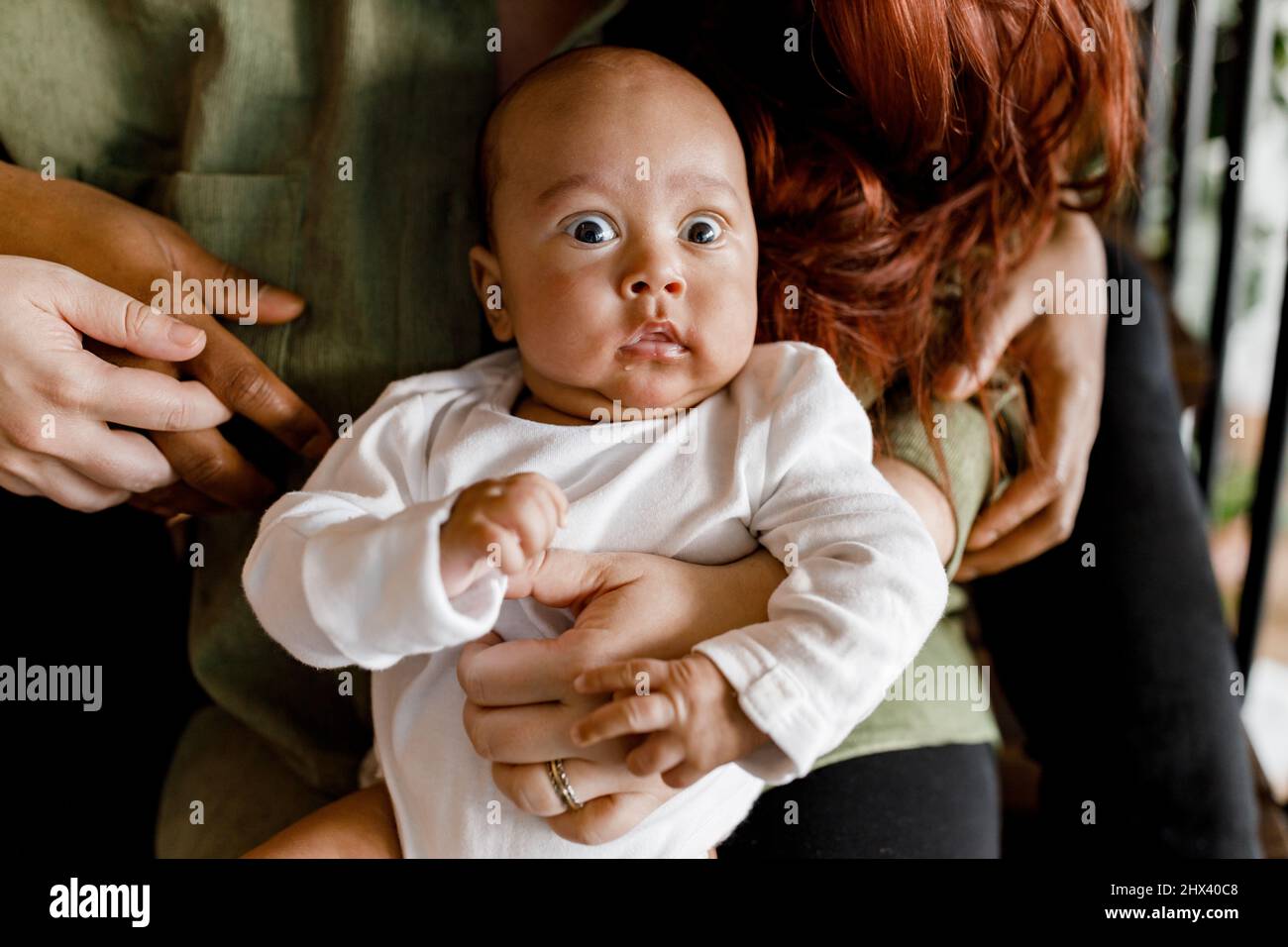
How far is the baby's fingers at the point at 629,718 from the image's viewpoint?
681 millimetres

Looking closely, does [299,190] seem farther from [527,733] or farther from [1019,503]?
[1019,503]

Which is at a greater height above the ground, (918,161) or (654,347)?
(918,161)

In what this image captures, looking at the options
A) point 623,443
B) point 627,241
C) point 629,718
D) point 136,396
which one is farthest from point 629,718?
point 136,396

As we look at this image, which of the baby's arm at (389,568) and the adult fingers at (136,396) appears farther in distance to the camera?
the adult fingers at (136,396)

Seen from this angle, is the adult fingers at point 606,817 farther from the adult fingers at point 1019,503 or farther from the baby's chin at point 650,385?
the adult fingers at point 1019,503

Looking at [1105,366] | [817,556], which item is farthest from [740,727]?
[1105,366]

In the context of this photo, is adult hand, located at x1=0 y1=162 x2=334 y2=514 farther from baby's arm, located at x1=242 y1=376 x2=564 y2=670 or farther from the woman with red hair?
the woman with red hair

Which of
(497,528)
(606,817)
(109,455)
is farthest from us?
(109,455)

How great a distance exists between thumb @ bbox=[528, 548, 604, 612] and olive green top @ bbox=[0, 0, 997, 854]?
282mm

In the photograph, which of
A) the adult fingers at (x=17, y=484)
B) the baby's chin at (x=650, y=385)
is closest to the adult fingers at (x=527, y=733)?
the baby's chin at (x=650, y=385)

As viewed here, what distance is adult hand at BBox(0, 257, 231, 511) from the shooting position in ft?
2.74

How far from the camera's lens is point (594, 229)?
0.83 m

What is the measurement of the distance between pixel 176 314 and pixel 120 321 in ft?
0.21
